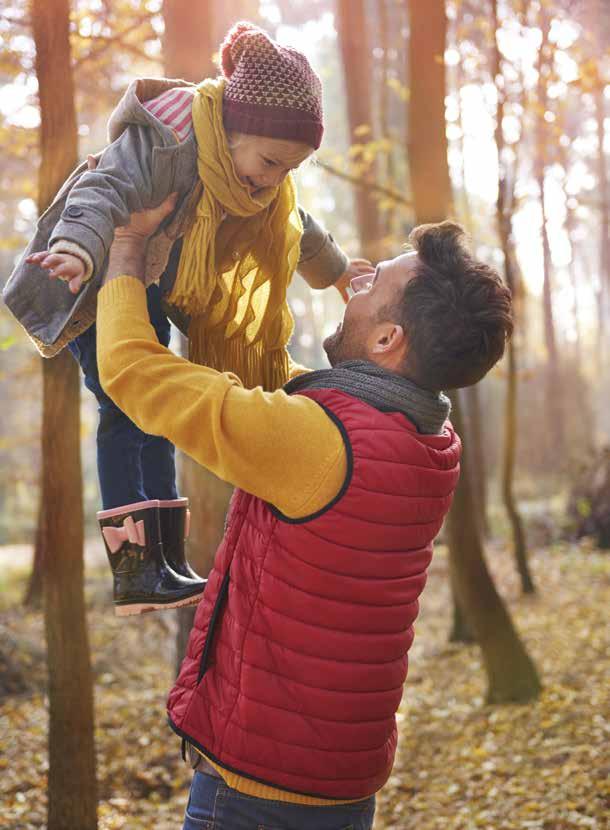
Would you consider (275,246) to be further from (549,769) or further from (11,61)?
(11,61)

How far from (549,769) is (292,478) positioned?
344cm

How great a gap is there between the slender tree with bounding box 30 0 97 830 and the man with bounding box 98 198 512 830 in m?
1.69

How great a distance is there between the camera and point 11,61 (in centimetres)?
557

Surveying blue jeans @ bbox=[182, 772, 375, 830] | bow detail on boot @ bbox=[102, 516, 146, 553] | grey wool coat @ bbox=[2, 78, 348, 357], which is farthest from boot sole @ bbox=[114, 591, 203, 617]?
grey wool coat @ bbox=[2, 78, 348, 357]

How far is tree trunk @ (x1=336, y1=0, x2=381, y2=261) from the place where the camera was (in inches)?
333

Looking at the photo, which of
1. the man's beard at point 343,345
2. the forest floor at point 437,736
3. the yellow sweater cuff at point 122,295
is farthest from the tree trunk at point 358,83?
the yellow sweater cuff at point 122,295

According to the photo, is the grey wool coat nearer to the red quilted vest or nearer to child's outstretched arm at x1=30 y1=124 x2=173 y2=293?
child's outstretched arm at x1=30 y1=124 x2=173 y2=293

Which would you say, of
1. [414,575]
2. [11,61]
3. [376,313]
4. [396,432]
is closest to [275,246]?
[376,313]

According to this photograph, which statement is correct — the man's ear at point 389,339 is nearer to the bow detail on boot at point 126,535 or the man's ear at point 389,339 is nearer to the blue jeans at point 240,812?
the bow detail on boot at point 126,535

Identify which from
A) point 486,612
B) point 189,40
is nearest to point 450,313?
point 189,40

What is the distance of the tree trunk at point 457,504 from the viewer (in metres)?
5.51

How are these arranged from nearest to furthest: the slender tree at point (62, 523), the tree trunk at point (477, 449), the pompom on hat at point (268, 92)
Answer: the pompom on hat at point (268, 92) → the slender tree at point (62, 523) → the tree trunk at point (477, 449)

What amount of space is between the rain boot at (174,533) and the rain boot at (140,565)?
0.12 feet

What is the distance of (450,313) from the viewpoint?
1.79 meters
